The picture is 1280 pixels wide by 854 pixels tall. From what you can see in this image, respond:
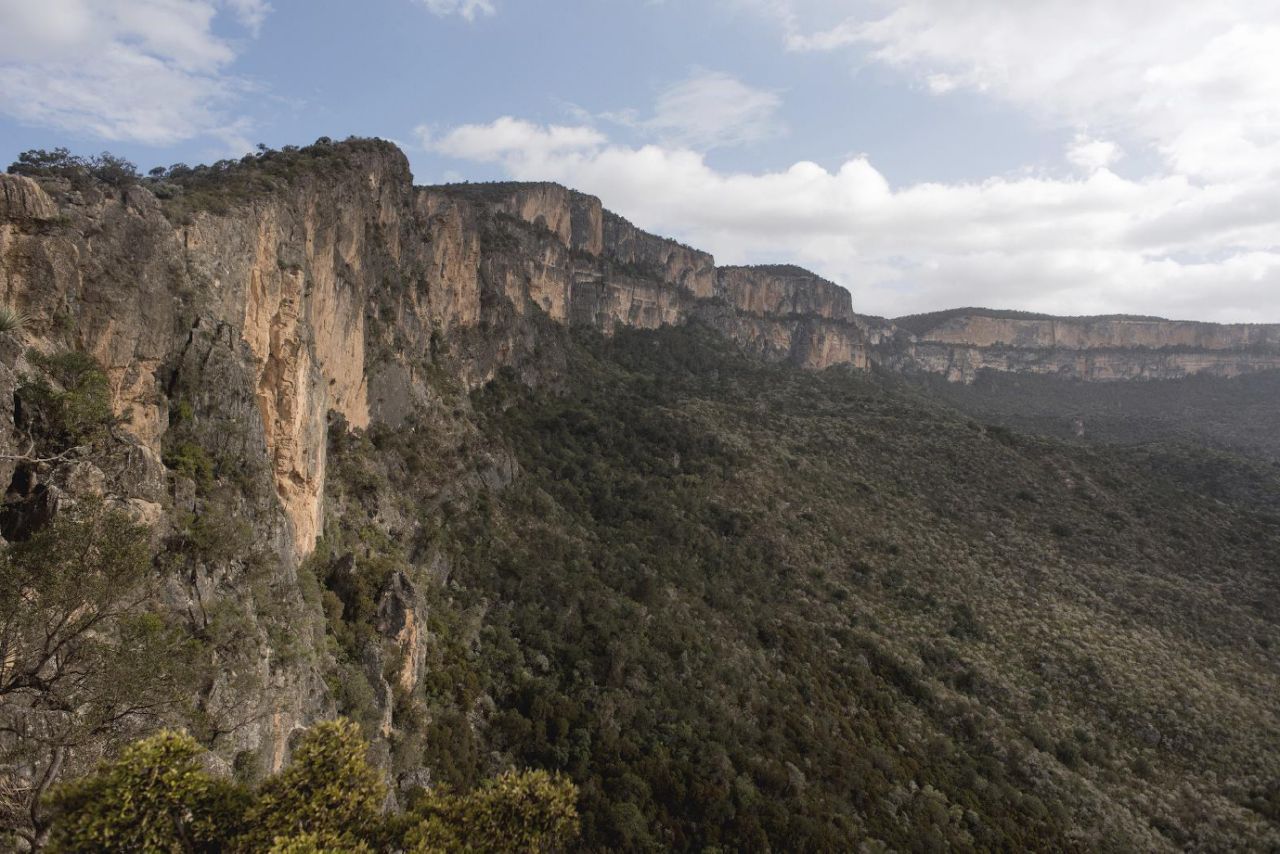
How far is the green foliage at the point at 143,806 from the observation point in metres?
6.87

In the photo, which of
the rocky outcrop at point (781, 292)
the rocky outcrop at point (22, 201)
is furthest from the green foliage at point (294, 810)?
the rocky outcrop at point (781, 292)

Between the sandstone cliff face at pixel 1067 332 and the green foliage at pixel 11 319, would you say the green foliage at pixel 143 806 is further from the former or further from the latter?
the sandstone cliff face at pixel 1067 332

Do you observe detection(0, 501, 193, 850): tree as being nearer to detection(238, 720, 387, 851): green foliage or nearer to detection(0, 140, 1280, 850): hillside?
detection(0, 140, 1280, 850): hillside

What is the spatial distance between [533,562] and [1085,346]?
586 feet

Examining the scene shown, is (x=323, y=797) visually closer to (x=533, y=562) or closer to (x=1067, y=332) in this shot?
(x=533, y=562)

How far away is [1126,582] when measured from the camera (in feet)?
155

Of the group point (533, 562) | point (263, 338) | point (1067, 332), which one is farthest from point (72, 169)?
point (1067, 332)

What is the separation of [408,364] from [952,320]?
159950 millimetres

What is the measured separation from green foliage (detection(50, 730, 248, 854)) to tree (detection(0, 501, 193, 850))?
1385 millimetres

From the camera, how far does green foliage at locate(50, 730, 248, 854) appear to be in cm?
687

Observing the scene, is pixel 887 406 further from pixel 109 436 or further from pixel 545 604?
pixel 109 436

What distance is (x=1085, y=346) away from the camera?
165 metres

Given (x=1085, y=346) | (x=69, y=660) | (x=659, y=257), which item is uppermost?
(x=659, y=257)

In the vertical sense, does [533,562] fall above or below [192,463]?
below
